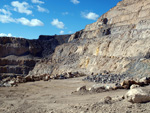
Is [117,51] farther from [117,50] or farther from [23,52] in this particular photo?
[23,52]

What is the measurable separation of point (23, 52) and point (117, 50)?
48513 millimetres

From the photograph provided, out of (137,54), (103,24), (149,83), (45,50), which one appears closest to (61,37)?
(45,50)

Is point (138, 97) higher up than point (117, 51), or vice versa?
point (117, 51)

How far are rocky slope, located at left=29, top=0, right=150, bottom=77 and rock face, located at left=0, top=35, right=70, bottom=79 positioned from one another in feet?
52.9

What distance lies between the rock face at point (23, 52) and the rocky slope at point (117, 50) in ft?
52.9

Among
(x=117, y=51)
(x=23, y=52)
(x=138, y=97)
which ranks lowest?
(x=138, y=97)

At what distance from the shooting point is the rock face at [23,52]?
55.1 m

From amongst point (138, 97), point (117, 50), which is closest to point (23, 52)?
point (117, 50)

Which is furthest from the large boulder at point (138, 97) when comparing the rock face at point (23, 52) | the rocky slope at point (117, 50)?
the rock face at point (23, 52)

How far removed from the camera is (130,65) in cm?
1867

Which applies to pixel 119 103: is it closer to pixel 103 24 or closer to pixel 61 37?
pixel 103 24

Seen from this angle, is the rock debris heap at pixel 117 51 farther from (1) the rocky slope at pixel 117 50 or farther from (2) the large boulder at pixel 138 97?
(2) the large boulder at pixel 138 97

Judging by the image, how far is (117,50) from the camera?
26.0 m

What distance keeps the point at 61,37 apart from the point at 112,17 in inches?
1333
